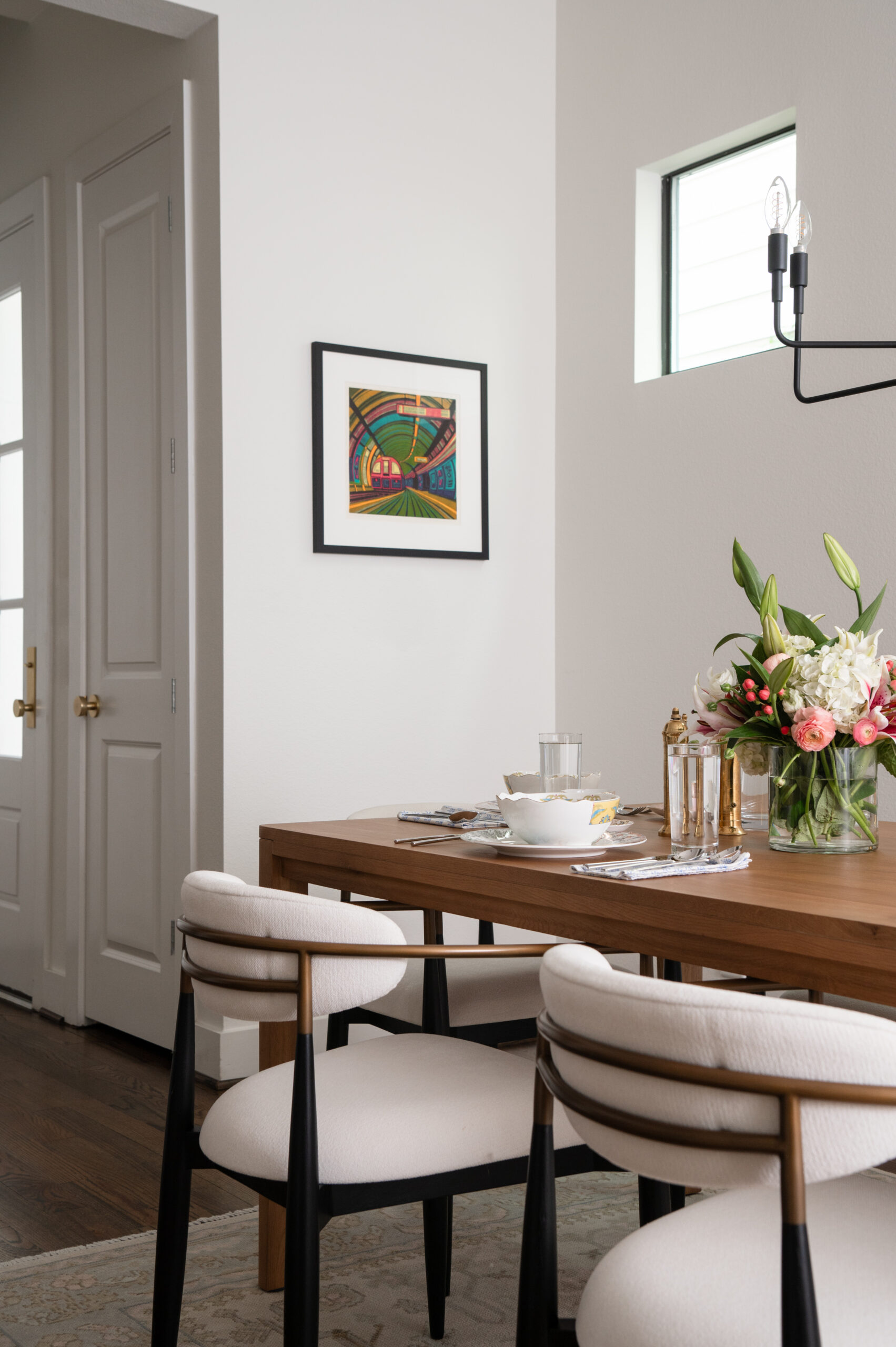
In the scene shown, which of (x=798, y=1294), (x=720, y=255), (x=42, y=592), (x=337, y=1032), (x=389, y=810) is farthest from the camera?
(x=42, y=592)

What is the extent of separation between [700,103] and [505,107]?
27.2 inches

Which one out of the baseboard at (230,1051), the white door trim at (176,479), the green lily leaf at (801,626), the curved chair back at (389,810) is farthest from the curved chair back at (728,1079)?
the white door trim at (176,479)

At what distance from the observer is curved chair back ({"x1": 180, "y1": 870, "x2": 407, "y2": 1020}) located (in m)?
1.46

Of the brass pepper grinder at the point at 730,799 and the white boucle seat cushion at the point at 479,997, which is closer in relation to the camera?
the brass pepper grinder at the point at 730,799

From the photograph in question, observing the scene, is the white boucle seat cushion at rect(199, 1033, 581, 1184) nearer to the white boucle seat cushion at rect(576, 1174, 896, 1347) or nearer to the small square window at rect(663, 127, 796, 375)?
the white boucle seat cushion at rect(576, 1174, 896, 1347)

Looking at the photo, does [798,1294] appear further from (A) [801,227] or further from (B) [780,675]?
(A) [801,227]

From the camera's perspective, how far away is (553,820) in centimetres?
174

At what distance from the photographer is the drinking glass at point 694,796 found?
1.74 metres

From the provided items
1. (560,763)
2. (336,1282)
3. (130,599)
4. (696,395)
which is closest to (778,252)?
(560,763)

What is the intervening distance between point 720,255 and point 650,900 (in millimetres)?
2729

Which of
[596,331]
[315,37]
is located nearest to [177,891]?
[596,331]

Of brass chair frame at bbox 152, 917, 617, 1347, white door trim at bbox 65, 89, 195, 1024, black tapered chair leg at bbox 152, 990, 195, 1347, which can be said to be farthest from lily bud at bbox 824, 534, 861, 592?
white door trim at bbox 65, 89, 195, 1024

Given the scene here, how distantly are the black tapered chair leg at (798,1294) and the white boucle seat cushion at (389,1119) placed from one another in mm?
565

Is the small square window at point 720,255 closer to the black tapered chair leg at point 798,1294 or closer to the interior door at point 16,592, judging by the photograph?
the interior door at point 16,592
